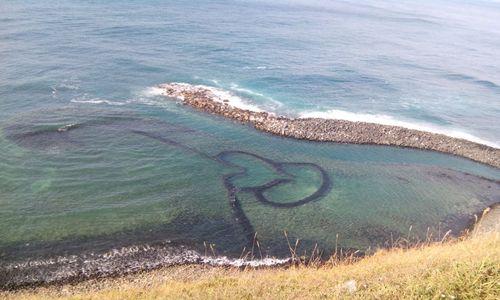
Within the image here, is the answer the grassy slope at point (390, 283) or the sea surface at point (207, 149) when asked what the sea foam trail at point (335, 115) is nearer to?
the sea surface at point (207, 149)

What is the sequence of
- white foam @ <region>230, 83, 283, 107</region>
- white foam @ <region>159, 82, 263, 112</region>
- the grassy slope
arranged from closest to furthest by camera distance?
the grassy slope
white foam @ <region>159, 82, 263, 112</region>
white foam @ <region>230, 83, 283, 107</region>

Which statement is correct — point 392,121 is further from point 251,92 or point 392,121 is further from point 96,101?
point 96,101

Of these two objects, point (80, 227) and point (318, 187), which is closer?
point (80, 227)

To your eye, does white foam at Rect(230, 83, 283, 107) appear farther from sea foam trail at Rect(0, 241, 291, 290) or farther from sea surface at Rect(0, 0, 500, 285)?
sea foam trail at Rect(0, 241, 291, 290)

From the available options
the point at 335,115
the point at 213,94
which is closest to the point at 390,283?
the point at 335,115

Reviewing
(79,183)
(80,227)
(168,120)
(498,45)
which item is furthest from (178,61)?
(498,45)

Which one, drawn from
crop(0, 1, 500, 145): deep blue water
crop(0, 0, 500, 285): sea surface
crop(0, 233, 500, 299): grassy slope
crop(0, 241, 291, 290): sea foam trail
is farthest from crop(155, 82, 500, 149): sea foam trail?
crop(0, 233, 500, 299): grassy slope

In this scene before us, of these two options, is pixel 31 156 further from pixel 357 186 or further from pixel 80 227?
pixel 357 186
